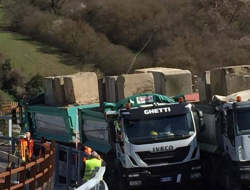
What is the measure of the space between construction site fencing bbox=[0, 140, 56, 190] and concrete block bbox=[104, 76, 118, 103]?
328cm

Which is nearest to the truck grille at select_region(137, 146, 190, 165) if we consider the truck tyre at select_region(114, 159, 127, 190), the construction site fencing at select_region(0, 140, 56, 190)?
the truck tyre at select_region(114, 159, 127, 190)

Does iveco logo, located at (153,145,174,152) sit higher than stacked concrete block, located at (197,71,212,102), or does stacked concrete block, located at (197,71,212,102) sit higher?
stacked concrete block, located at (197,71,212,102)

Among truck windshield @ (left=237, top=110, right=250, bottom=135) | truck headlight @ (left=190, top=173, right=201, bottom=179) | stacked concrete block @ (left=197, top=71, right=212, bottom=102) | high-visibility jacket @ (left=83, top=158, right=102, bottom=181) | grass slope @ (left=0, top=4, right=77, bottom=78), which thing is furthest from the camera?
grass slope @ (left=0, top=4, right=77, bottom=78)

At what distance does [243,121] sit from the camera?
12648mm

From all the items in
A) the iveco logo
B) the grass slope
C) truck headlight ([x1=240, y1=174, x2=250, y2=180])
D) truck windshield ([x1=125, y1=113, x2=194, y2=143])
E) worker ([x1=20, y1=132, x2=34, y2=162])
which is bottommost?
truck headlight ([x1=240, y1=174, x2=250, y2=180])

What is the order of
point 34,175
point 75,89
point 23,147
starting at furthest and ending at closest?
point 75,89
point 23,147
point 34,175

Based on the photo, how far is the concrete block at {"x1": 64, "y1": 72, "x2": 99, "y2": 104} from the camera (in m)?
17.6

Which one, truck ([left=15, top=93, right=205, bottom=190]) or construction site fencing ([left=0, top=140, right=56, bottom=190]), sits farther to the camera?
truck ([left=15, top=93, right=205, bottom=190])

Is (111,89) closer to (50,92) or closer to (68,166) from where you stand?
(68,166)

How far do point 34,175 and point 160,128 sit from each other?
3.78m

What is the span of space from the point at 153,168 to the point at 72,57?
39.4 m

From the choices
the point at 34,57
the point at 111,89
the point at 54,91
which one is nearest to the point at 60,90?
the point at 54,91

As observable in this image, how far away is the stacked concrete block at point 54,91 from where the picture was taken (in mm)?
18266

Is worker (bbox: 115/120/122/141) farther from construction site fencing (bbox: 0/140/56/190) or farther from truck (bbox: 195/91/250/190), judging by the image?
truck (bbox: 195/91/250/190)
